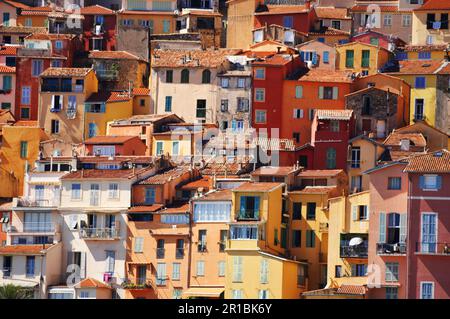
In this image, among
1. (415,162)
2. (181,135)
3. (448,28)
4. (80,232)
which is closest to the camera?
(415,162)

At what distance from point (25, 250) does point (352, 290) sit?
1830 centimetres

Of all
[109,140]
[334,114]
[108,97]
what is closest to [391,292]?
[334,114]

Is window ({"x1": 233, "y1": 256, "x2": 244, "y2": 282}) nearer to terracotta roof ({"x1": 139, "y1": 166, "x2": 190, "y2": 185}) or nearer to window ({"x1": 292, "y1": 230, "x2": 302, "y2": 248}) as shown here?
window ({"x1": 292, "y1": 230, "x2": 302, "y2": 248})

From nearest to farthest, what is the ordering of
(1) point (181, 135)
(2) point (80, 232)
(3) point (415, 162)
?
(3) point (415, 162) < (2) point (80, 232) < (1) point (181, 135)

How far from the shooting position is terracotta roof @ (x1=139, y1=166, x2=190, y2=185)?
116812 millimetres

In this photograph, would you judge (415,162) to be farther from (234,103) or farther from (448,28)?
(448,28)

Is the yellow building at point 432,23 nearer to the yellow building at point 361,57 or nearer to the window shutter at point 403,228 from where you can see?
the yellow building at point 361,57

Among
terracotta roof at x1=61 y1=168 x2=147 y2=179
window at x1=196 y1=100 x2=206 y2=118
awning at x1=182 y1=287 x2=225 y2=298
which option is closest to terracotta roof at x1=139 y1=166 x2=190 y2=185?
terracotta roof at x1=61 y1=168 x2=147 y2=179

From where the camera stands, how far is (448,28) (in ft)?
449

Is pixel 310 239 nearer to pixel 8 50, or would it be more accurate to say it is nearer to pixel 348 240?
pixel 348 240

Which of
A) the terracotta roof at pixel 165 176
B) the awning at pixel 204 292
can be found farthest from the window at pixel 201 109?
the awning at pixel 204 292

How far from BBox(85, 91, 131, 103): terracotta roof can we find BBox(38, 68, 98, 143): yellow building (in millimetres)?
321

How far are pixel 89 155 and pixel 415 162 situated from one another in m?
23.1

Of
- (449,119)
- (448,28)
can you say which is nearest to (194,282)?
(449,119)
